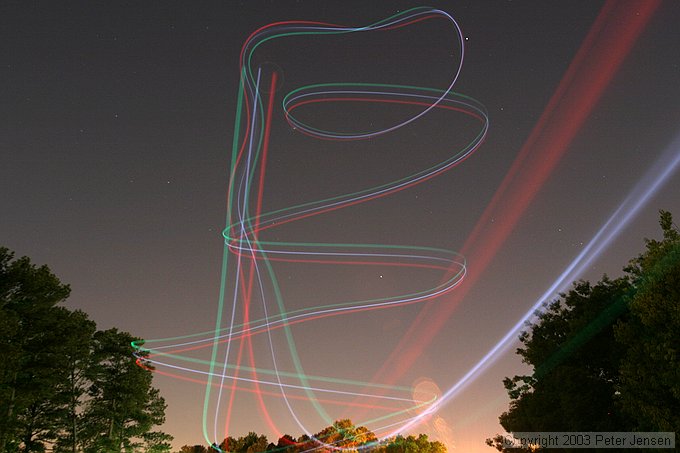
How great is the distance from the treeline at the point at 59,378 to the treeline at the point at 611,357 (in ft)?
75.4

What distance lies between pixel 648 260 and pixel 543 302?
385 inches

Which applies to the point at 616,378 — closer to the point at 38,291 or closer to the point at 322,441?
the point at 38,291

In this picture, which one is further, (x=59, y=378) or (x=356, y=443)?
(x=356, y=443)

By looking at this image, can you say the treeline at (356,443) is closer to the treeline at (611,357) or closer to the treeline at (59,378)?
the treeline at (59,378)

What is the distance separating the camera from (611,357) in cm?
2134

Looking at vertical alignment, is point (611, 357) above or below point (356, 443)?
below

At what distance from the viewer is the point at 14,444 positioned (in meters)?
26.8

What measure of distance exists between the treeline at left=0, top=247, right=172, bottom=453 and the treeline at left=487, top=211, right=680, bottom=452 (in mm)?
22971

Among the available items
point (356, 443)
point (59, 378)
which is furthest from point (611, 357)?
point (356, 443)

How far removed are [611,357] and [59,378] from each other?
89.4 feet

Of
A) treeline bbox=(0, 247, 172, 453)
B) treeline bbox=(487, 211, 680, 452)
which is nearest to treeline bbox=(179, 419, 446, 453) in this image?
treeline bbox=(0, 247, 172, 453)

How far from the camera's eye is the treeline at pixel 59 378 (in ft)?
76.3

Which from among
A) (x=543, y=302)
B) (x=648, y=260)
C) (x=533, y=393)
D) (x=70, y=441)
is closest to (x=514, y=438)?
(x=533, y=393)

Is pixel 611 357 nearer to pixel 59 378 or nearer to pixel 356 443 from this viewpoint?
pixel 59 378
